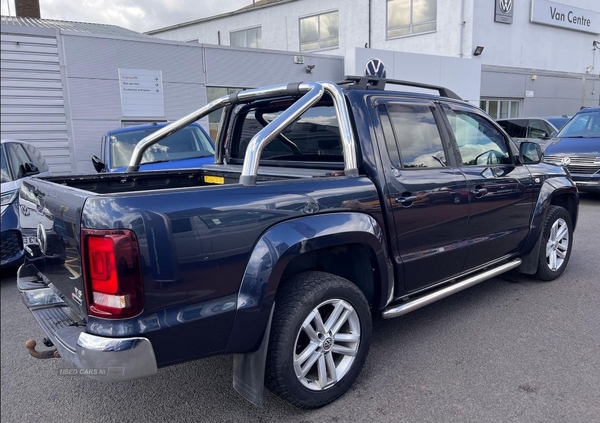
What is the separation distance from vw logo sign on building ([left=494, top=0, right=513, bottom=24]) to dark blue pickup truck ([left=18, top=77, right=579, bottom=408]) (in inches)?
747

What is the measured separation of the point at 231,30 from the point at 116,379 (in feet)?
Answer: 98.0

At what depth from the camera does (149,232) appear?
2.07 meters

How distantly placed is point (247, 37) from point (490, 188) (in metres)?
27.6

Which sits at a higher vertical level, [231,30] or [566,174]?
[231,30]

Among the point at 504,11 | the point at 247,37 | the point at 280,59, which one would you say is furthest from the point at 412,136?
the point at 247,37

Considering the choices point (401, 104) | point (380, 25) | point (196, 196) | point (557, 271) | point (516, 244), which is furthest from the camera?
point (380, 25)

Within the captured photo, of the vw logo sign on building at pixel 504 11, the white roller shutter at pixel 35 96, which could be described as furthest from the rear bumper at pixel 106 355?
the vw logo sign on building at pixel 504 11

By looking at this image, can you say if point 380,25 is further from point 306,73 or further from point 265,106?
Result: point 265,106

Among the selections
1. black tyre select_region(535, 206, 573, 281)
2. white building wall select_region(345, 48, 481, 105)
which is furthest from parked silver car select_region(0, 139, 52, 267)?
white building wall select_region(345, 48, 481, 105)

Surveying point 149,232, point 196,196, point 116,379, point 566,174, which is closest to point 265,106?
point 196,196

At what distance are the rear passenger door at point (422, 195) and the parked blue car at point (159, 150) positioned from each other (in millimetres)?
4257

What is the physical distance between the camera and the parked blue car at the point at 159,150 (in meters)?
7.11

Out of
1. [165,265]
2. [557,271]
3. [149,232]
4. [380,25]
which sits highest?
[380,25]

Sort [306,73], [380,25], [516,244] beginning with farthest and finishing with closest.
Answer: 1. [380,25]
2. [306,73]
3. [516,244]
